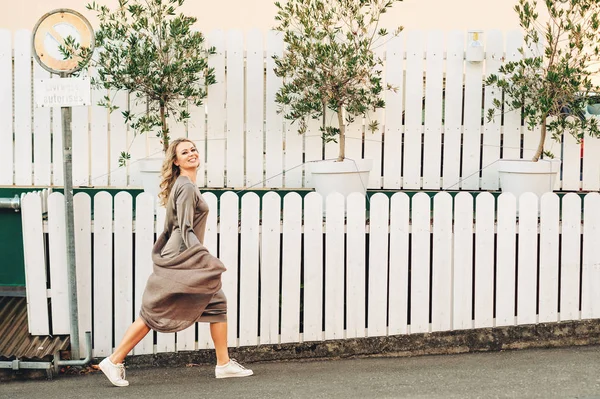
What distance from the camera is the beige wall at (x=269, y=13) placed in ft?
30.5

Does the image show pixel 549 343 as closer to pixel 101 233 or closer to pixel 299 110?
pixel 299 110

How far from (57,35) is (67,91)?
0.43 m

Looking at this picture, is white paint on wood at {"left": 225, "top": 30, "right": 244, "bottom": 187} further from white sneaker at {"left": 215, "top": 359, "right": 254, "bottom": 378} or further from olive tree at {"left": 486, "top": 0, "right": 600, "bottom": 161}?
white sneaker at {"left": 215, "top": 359, "right": 254, "bottom": 378}

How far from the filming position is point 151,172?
782 cm

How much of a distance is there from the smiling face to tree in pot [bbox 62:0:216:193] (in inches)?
78.7

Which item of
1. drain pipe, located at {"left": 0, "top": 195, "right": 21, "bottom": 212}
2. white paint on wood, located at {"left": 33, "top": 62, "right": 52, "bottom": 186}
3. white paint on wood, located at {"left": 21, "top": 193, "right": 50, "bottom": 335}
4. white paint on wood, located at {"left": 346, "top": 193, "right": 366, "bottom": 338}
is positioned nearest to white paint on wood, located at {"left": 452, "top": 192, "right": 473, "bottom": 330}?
white paint on wood, located at {"left": 346, "top": 193, "right": 366, "bottom": 338}

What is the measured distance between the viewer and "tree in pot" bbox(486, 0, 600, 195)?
7621mm

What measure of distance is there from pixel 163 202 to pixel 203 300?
30.7 inches

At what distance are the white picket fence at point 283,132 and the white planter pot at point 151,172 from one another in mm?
522

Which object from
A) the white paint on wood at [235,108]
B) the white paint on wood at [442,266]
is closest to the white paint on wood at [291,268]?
the white paint on wood at [442,266]

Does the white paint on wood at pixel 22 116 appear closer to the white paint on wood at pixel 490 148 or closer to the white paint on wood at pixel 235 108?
the white paint on wood at pixel 235 108

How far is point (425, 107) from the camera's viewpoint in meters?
8.45

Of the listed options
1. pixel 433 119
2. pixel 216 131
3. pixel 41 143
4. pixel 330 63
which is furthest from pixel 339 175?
pixel 41 143

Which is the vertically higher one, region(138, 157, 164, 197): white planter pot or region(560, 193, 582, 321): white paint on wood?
region(138, 157, 164, 197): white planter pot
